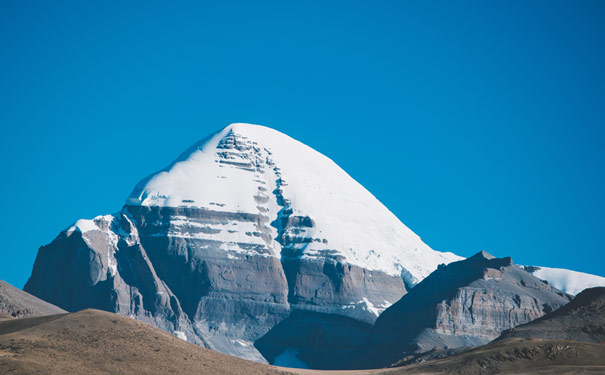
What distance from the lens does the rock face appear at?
159500 millimetres

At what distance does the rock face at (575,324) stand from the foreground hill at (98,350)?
54.3 meters

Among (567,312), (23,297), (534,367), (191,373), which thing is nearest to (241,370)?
(191,373)

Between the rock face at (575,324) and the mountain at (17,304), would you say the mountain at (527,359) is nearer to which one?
the rock face at (575,324)

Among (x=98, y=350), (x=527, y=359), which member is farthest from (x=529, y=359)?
(x=98, y=350)

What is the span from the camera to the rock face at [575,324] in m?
160

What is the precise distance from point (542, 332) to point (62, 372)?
84.8 meters

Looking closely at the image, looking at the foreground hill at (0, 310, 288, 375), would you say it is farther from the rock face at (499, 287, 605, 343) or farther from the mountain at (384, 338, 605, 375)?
the rock face at (499, 287, 605, 343)

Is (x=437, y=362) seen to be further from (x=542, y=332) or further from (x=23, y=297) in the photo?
(x=23, y=297)

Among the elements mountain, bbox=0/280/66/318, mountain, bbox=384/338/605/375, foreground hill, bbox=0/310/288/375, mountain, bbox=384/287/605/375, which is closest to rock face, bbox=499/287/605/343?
mountain, bbox=384/287/605/375

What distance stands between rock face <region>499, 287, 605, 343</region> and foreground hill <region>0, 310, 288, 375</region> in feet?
178

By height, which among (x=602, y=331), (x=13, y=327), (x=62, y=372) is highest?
(x=602, y=331)

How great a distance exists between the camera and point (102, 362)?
105000mm

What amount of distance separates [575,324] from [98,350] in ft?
273

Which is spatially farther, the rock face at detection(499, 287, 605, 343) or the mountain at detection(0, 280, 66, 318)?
the mountain at detection(0, 280, 66, 318)
